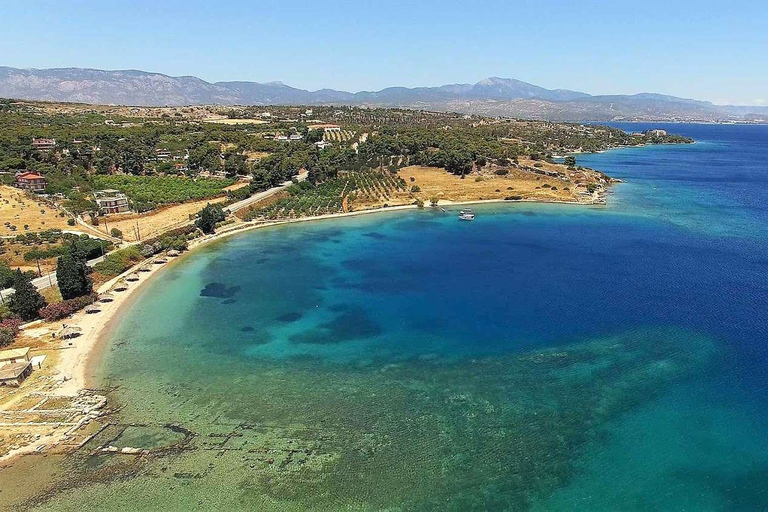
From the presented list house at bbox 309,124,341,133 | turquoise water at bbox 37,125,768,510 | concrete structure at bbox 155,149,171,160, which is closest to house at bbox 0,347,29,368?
turquoise water at bbox 37,125,768,510

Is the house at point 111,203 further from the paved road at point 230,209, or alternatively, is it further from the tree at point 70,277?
the tree at point 70,277

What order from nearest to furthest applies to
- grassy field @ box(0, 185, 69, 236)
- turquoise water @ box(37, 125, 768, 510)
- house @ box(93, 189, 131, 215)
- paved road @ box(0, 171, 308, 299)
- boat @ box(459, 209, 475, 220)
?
1. turquoise water @ box(37, 125, 768, 510)
2. paved road @ box(0, 171, 308, 299)
3. grassy field @ box(0, 185, 69, 236)
4. house @ box(93, 189, 131, 215)
5. boat @ box(459, 209, 475, 220)

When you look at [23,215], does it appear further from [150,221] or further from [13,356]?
[13,356]

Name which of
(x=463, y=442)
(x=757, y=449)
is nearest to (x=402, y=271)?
(x=463, y=442)

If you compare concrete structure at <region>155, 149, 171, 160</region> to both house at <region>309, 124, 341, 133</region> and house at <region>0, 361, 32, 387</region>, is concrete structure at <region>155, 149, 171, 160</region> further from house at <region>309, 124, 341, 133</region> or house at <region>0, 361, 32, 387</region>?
house at <region>0, 361, 32, 387</region>

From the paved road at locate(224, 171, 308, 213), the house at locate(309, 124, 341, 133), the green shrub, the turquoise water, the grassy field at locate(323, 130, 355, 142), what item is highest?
the house at locate(309, 124, 341, 133)

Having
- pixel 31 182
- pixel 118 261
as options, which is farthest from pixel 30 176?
pixel 118 261

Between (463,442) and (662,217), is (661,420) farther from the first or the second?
(662,217)
